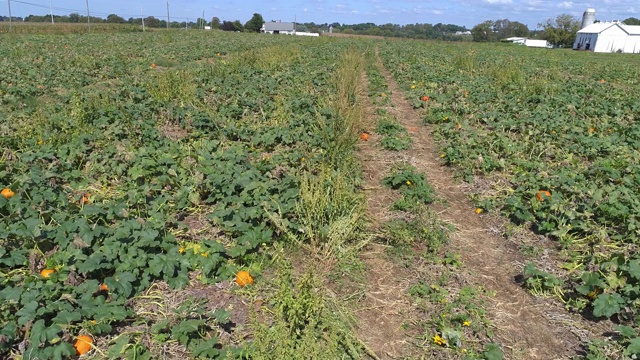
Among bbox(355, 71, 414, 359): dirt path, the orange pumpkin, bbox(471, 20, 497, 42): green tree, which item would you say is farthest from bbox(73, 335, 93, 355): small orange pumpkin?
bbox(471, 20, 497, 42): green tree

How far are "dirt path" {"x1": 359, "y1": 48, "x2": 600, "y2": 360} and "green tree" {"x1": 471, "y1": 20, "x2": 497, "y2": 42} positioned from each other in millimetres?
116795

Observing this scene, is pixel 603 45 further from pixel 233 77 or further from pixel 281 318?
pixel 281 318

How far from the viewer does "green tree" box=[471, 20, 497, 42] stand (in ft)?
364

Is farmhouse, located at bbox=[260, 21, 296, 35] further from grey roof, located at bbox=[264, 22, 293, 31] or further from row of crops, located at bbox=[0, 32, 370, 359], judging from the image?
row of crops, located at bbox=[0, 32, 370, 359]

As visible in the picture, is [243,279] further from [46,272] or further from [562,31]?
[562,31]

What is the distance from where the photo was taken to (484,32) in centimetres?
11350

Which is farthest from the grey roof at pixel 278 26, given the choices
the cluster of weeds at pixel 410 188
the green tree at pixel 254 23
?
the cluster of weeds at pixel 410 188

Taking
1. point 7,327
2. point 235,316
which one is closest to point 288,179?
point 235,316

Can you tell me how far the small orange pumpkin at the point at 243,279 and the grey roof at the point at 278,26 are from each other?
94790 mm

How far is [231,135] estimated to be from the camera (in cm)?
633

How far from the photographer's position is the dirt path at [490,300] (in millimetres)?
2822

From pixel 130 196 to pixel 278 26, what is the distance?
97.7 meters

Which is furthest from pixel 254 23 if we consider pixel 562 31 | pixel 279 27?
pixel 562 31

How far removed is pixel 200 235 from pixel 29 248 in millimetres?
1270
